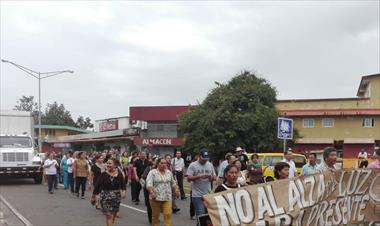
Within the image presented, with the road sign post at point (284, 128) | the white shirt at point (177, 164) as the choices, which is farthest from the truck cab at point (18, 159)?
the road sign post at point (284, 128)

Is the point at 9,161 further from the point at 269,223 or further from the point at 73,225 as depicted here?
the point at 269,223

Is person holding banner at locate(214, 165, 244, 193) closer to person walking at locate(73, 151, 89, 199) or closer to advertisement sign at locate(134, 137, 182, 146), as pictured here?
person walking at locate(73, 151, 89, 199)

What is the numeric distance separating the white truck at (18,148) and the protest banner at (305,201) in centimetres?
2227

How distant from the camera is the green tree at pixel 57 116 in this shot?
406ft

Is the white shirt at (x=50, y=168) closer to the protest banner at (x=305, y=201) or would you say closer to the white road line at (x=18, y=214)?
the white road line at (x=18, y=214)

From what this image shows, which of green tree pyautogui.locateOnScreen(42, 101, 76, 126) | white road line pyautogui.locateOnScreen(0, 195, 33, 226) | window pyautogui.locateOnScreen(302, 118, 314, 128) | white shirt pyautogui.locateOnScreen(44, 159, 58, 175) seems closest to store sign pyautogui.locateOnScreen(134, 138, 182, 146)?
window pyautogui.locateOnScreen(302, 118, 314, 128)

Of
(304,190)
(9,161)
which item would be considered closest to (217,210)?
Result: (304,190)

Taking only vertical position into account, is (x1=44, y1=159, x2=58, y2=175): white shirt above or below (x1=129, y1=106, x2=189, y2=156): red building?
below

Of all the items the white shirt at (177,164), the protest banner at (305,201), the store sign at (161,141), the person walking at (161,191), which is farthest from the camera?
the store sign at (161,141)

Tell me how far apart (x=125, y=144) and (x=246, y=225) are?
57783 millimetres

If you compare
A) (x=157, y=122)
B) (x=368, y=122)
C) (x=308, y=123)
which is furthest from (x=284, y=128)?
(x=157, y=122)

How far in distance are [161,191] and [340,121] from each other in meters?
45.5

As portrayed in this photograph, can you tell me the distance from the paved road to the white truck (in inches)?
246

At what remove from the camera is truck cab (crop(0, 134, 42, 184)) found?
1035 inches
